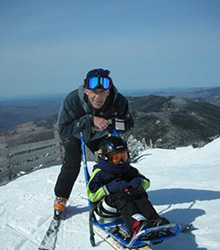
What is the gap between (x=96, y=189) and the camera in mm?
3535

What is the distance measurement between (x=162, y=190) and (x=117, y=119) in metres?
2.21

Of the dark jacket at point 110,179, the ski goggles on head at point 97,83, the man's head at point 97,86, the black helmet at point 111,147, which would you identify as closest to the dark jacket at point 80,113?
the man's head at point 97,86

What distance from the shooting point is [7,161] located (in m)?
9.35

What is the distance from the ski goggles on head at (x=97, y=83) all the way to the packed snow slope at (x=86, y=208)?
80.8 inches

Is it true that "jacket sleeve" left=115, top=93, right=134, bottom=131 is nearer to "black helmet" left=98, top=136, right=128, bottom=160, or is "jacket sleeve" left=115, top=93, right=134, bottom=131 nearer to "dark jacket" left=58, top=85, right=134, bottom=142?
"dark jacket" left=58, top=85, right=134, bottom=142

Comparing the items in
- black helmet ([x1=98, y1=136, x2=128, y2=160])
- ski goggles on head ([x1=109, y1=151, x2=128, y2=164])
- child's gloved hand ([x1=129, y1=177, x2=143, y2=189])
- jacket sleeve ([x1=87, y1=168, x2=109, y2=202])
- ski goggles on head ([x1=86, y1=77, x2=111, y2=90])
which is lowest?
jacket sleeve ([x1=87, y1=168, x2=109, y2=202])

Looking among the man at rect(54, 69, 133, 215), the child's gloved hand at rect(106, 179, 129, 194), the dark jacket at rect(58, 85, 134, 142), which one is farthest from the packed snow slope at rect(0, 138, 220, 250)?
the dark jacket at rect(58, 85, 134, 142)

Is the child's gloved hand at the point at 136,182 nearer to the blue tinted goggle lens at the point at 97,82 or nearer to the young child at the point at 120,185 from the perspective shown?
the young child at the point at 120,185

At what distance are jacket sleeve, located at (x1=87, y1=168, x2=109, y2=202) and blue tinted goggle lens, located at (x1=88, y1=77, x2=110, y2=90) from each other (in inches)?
44.9

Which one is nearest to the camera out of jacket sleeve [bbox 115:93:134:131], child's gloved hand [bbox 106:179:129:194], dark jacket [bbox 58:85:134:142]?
child's gloved hand [bbox 106:179:129:194]

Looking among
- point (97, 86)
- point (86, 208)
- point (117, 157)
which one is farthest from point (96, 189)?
point (86, 208)

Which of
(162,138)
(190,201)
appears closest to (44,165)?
(190,201)

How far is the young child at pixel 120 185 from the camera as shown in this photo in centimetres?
309

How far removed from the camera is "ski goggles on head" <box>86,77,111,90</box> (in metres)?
3.88
